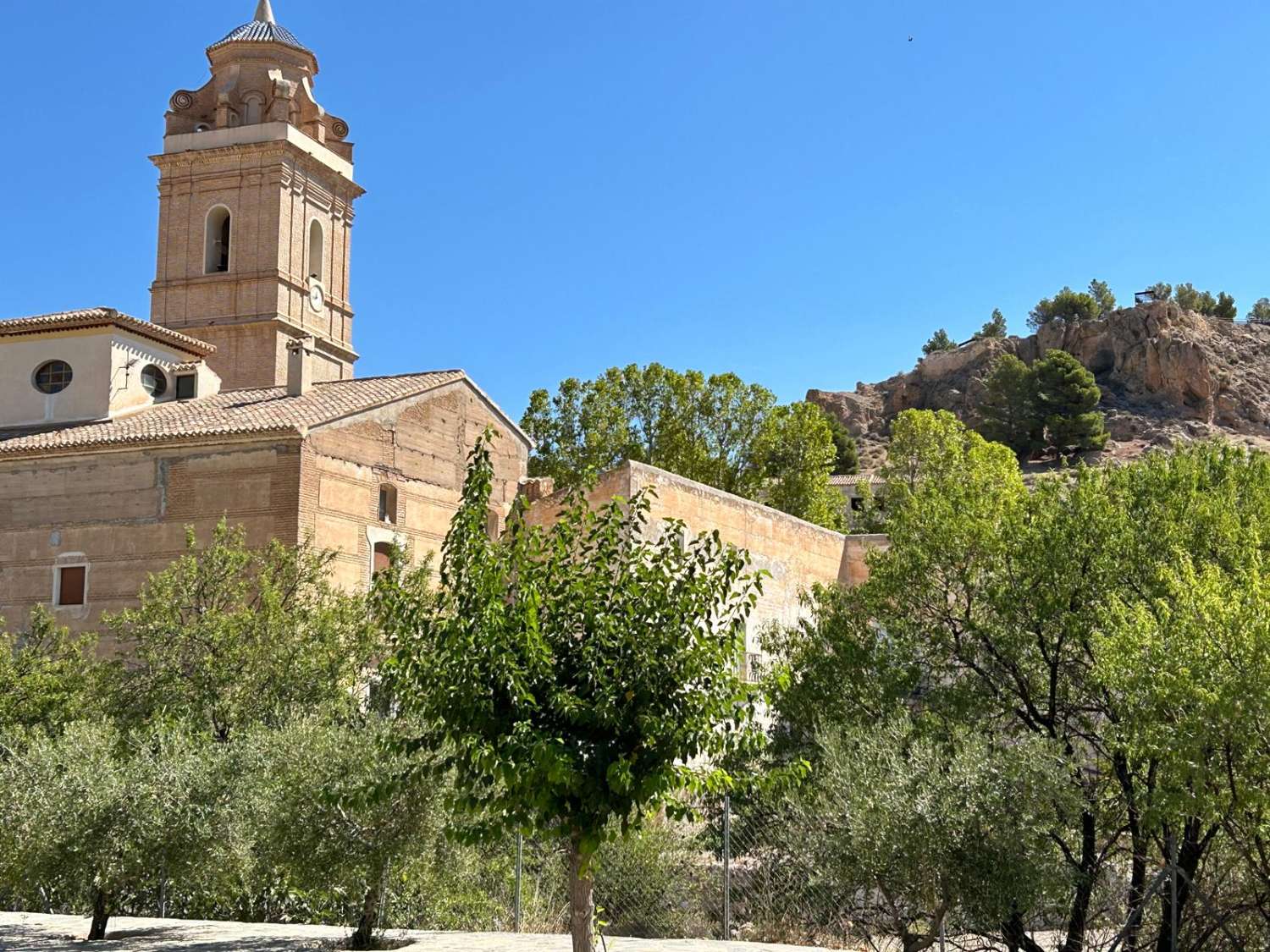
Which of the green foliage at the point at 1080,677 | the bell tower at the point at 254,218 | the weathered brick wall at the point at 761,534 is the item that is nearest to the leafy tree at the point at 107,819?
the green foliage at the point at 1080,677

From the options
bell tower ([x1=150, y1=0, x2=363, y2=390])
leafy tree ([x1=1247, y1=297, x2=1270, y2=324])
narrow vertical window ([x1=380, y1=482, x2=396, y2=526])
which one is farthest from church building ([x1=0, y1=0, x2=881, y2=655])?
leafy tree ([x1=1247, y1=297, x2=1270, y2=324])

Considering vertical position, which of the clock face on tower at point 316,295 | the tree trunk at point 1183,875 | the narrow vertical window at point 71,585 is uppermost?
the clock face on tower at point 316,295

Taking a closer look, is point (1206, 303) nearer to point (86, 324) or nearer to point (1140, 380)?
point (1140, 380)

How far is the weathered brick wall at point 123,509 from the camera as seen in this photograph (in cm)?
2570

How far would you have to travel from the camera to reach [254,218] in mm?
39531

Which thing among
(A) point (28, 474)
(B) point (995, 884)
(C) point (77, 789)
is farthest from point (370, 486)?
(B) point (995, 884)

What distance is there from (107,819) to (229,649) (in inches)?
171

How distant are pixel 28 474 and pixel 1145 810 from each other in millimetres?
22103

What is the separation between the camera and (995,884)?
12.6 metres

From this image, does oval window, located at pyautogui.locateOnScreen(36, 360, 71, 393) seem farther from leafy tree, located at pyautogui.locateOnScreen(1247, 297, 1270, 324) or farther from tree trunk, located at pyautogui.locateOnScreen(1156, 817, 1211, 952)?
leafy tree, located at pyautogui.locateOnScreen(1247, 297, 1270, 324)

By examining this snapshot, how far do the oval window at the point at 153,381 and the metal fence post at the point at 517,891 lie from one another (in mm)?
17488

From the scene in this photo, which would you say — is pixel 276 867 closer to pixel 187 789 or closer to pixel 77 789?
pixel 187 789

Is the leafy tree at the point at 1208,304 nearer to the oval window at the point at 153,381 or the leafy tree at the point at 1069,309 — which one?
the leafy tree at the point at 1069,309

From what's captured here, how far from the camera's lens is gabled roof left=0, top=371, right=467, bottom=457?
86.1 feet
